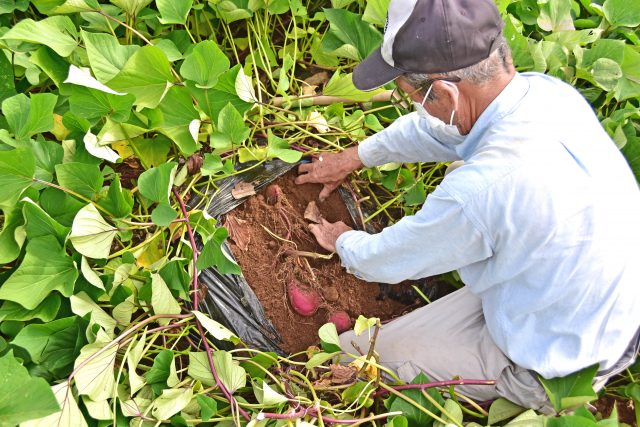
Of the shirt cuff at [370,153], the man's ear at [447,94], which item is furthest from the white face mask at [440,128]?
the shirt cuff at [370,153]

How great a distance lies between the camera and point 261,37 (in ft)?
6.00

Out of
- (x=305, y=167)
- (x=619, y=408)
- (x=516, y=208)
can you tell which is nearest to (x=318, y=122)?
(x=305, y=167)

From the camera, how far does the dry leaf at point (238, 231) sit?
1585 millimetres

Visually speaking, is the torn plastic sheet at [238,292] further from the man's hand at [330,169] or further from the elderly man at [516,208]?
the elderly man at [516,208]

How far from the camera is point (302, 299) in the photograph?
1600 millimetres

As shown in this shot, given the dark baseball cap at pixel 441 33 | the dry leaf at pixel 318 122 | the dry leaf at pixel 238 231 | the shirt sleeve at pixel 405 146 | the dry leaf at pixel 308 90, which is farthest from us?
the dry leaf at pixel 308 90

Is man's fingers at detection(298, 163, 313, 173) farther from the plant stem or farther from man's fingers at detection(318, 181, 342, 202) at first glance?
the plant stem

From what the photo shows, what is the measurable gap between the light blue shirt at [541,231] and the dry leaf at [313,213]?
1.28 ft

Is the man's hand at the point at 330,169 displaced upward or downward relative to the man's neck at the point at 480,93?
downward

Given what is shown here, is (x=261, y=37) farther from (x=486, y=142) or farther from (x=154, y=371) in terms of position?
(x=154, y=371)

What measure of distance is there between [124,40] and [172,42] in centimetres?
15

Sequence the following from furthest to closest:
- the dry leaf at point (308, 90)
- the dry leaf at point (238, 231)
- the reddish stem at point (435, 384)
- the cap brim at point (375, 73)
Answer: the dry leaf at point (308, 90) < the dry leaf at point (238, 231) < the reddish stem at point (435, 384) < the cap brim at point (375, 73)

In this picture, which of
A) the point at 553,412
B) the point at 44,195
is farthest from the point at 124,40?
the point at 553,412

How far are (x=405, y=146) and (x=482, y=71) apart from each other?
1.38 ft
